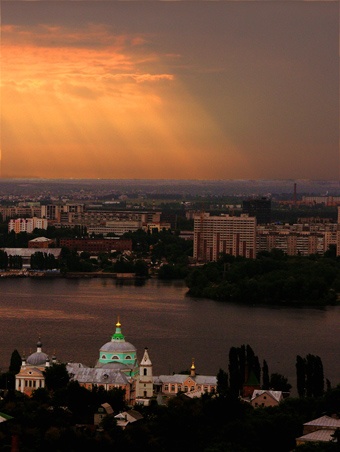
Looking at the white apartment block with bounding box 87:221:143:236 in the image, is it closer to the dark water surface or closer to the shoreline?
the shoreline

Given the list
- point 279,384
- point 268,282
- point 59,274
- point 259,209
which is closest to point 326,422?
point 279,384

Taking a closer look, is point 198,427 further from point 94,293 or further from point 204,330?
point 94,293

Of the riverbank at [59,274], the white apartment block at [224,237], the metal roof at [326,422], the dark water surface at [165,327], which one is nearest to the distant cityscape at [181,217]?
the white apartment block at [224,237]

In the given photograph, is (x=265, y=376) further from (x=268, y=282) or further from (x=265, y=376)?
(x=268, y=282)

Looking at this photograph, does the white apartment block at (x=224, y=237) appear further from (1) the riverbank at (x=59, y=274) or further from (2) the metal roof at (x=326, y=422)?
(2) the metal roof at (x=326, y=422)

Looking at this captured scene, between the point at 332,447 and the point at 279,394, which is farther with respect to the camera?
the point at 279,394

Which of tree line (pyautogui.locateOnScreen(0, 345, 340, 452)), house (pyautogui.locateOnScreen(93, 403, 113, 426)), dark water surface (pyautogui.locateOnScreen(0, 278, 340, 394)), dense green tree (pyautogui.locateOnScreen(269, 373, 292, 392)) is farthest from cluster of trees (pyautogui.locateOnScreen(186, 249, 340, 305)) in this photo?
house (pyautogui.locateOnScreen(93, 403, 113, 426))

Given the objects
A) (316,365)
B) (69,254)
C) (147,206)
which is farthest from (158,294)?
(147,206)
